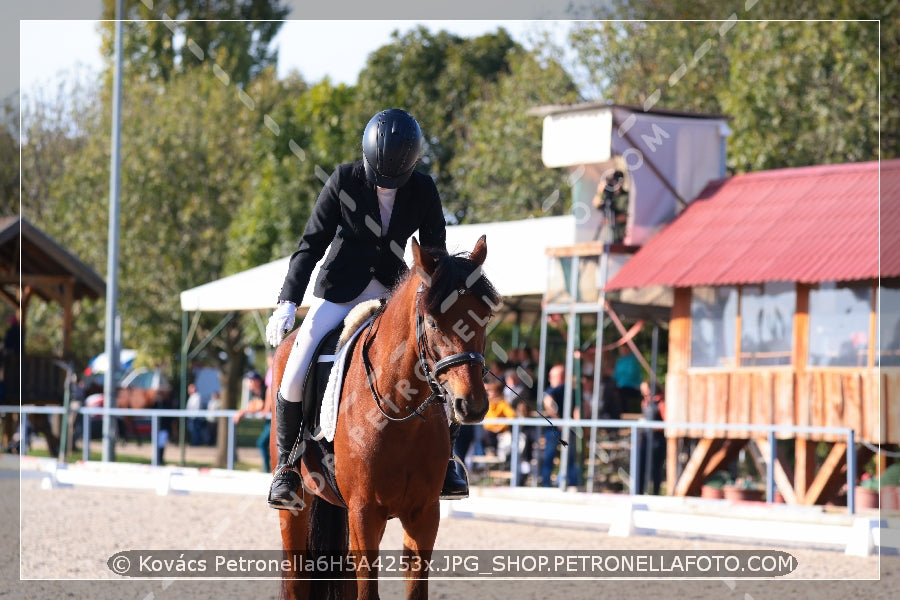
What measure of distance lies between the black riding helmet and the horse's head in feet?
2.76

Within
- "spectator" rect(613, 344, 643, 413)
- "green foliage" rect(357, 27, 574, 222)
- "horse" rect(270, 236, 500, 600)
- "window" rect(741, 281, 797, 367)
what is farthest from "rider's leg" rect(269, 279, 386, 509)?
"green foliage" rect(357, 27, 574, 222)

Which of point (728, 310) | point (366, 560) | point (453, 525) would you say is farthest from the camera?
point (728, 310)

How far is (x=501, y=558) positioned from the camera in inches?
461

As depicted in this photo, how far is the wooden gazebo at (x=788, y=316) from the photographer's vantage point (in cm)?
1655

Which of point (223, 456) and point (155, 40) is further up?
point (155, 40)

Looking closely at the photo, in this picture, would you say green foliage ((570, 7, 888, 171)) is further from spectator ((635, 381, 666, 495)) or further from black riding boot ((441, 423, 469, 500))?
black riding boot ((441, 423, 469, 500))

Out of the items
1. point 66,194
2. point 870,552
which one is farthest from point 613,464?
point 66,194

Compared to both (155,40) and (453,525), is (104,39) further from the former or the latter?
(453,525)

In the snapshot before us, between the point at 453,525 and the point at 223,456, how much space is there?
12976 mm

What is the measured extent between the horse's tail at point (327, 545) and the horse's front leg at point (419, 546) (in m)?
1.04

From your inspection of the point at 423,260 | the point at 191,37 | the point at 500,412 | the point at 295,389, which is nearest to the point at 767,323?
the point at 500,412

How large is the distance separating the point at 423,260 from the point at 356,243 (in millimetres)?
1213

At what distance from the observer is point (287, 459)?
6.83 metres

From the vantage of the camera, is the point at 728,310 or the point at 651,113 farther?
the point at 651,113
